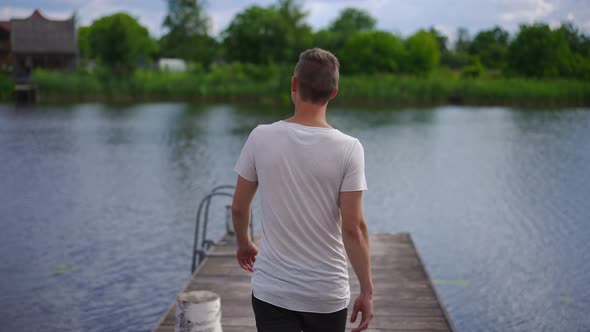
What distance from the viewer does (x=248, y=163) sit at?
2.39m

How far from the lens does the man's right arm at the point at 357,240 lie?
7.68 ft

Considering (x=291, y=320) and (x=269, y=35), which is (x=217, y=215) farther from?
(x=269, y=35)

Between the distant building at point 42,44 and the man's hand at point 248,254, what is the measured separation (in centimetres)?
6621

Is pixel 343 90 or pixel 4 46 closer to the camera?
pixel 343 90

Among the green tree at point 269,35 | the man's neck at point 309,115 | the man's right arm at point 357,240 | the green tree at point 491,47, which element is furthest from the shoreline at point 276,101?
the man's neck at point 309,115

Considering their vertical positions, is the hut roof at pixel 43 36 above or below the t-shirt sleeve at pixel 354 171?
above

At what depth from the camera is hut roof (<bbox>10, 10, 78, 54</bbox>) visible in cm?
6378

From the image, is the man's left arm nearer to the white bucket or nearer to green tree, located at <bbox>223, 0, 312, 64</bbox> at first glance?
the white bucket

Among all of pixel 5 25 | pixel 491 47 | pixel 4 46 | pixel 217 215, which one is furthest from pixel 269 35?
pixel 217 215

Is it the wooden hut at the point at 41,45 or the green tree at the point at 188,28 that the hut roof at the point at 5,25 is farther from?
the green tree at the point at 188,28

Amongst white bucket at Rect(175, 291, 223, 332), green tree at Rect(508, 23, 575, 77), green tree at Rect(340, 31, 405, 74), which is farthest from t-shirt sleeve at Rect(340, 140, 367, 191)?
green tree at Rect(340, 31, 405, 74)

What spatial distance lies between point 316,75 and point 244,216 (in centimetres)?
68

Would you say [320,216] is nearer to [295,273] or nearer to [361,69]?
[295,273]

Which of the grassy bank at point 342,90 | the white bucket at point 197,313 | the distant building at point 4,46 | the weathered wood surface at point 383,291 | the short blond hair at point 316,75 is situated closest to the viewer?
the short blond hair at point 316,75
